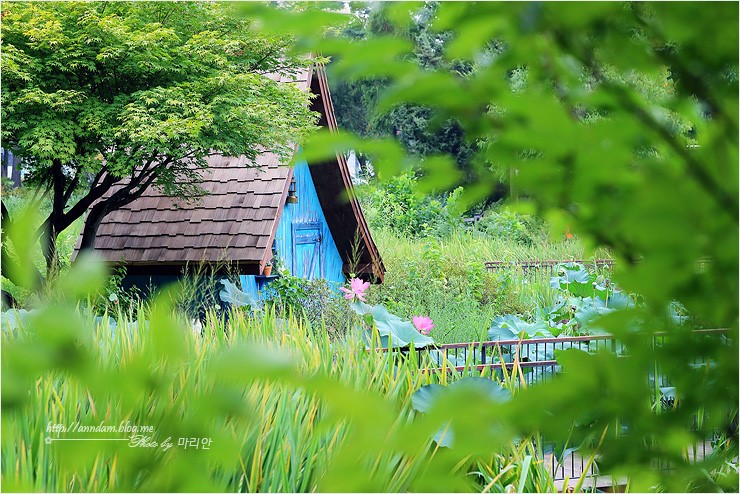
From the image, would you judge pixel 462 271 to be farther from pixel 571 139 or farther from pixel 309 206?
pixel 571 139

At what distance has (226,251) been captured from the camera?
8.36m

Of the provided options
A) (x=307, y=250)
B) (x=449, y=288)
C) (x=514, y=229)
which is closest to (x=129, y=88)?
(x=307, y=250)

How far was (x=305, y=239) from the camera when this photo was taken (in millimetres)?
10414

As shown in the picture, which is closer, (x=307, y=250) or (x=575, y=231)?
(x=575, y=231)

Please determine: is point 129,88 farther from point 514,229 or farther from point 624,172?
point 514,229

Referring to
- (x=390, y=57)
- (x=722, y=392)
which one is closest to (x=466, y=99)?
(x=390, y=57)

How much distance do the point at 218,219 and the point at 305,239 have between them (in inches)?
66.8

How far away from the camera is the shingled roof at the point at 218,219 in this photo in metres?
8.68

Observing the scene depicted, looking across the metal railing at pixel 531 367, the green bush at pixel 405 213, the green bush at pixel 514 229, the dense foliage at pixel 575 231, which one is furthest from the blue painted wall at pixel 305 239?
the dense foliage at pixel 575 231

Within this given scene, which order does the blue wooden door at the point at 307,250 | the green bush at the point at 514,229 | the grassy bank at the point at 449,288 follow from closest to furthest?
1. the blue wooden door at the point at 307,250
2. the grassy bank at the point at 449,288
3. the green bush at the point at 514,229

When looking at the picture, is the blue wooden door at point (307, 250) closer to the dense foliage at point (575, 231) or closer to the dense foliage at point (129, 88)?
the dense foliage at point (129, 88)

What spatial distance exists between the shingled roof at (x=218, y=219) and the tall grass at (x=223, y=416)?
383 centimetres

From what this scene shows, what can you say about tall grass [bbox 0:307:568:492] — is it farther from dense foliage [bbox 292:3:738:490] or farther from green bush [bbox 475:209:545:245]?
green bush [bbox 475:209:545:245]

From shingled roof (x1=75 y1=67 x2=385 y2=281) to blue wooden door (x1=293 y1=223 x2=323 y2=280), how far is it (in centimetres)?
73
